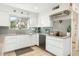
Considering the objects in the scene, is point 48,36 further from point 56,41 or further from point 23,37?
point 23,37

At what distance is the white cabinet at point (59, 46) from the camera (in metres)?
0.73

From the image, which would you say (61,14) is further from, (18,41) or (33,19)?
(18,41)

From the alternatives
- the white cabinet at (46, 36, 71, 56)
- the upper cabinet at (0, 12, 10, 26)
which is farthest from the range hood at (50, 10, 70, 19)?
the upper cabinet at (0, 12, 10, 26)

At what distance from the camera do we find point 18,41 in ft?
2.65

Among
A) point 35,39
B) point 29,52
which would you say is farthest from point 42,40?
point 29,52

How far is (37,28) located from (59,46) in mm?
332

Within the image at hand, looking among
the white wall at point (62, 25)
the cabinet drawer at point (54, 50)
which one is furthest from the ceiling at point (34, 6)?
the cabinet drawer at point (54, 50)

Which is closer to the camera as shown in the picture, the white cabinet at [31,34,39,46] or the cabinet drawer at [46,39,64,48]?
the cabinet drawer at [46,39,64,48]

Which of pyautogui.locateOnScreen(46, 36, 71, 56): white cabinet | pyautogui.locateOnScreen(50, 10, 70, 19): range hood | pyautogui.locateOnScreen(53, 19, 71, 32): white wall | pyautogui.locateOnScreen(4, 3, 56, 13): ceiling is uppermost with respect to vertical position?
pyautogui.locateOnScreen(4, 3, 56, 13): ceiling

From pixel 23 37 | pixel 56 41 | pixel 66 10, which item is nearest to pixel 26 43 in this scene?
pixel 23 37

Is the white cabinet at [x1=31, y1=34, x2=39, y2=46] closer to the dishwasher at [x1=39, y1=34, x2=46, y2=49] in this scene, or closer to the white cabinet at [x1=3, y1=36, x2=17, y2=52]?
the dishwasher at [x1=39, y1=34, x2=46, y2=49]

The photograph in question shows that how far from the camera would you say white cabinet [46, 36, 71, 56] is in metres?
0.73

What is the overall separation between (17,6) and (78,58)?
0.91m

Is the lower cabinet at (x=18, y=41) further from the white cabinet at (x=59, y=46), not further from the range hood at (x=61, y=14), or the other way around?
the range hood at (x=61, y=14)
